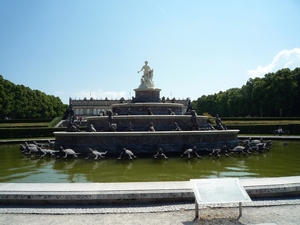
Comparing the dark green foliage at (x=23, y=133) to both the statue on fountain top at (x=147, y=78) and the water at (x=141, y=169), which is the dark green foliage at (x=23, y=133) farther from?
the water at (x=141, y=169)

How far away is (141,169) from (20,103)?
71.3m

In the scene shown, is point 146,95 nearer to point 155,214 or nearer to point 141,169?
point 141,169

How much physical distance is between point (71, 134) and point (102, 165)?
4445 mm

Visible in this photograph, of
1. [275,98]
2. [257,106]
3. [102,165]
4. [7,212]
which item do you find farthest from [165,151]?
[257,106]

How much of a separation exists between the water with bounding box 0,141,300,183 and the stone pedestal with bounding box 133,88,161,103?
13.9 meters

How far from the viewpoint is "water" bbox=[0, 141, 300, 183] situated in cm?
1027

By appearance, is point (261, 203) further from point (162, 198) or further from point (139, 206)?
point (139, 206)

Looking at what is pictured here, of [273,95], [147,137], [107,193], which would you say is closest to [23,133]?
[147,137]

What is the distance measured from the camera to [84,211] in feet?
20.9

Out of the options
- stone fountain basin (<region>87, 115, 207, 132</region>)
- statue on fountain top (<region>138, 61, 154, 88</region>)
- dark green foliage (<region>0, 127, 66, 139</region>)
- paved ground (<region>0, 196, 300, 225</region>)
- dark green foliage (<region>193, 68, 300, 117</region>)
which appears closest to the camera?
paved ground (<region>0, 196, 300, 225</region>)

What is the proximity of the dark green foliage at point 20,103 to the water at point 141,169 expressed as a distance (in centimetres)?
5721

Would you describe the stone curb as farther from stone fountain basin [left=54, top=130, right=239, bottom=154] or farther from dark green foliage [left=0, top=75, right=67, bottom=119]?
dark green foliage [left=0, top=75, right=67, bottom=119]

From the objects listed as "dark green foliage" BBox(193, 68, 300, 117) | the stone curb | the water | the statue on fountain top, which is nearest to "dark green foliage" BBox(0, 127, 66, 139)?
the statue on fountain top

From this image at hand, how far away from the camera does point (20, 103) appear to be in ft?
243
